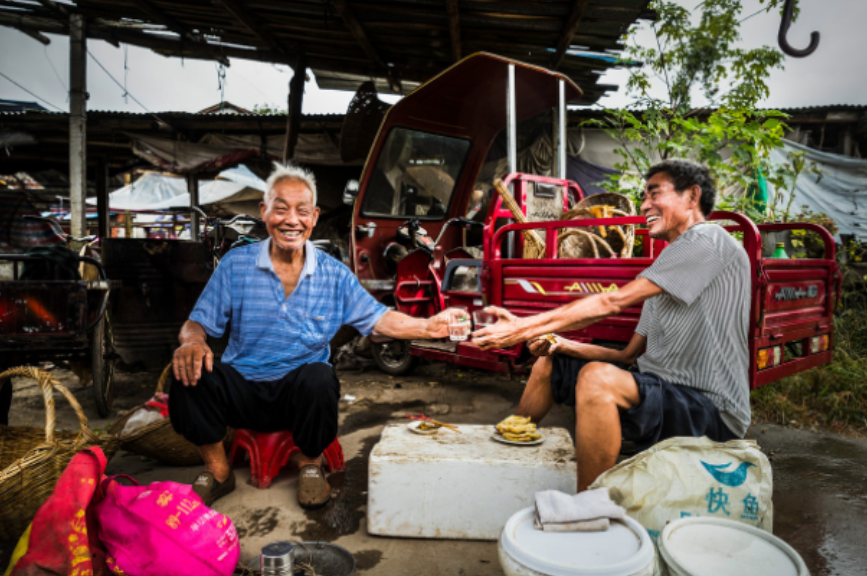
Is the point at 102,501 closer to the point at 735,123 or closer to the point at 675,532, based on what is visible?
the point at 675,532

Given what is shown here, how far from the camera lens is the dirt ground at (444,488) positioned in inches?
84.3

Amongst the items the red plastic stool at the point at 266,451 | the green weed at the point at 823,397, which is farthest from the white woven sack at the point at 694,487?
the green weed at the point at 823,397

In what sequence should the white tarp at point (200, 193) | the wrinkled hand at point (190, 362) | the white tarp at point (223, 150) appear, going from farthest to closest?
the white tarp at point (200, 193) < the white tarp at point (223, 150) < the wrinkled hand at point (190, 362)

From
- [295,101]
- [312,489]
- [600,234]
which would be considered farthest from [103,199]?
[312,489]

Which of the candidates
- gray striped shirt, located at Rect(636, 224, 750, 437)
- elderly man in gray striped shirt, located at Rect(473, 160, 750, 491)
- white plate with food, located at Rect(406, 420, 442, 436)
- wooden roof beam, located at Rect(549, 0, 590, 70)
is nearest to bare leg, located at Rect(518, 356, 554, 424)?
elderly man in gray striped shirt, located at Rect(473, 160, 750, 491)

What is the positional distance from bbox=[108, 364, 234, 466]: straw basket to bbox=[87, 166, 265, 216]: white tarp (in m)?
8.28

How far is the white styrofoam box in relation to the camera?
2.18 m

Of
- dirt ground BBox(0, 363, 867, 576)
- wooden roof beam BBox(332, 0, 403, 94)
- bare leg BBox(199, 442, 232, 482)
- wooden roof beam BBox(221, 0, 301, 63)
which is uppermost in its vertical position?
wooden roof beam BBox(221, 0, 301, 63)

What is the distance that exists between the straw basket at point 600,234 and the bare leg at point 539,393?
1398mm

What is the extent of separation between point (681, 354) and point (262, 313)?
6.65 feet

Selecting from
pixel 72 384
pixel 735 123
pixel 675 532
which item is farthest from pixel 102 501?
pixel 735 123

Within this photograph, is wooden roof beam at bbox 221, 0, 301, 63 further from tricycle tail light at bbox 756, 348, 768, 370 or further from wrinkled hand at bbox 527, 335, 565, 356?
tricycle tail light at bbox 756, 348, 768, 370

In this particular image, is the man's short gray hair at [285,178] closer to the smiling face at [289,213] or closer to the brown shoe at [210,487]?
the smiling face at [289,213]

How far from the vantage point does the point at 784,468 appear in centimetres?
311
